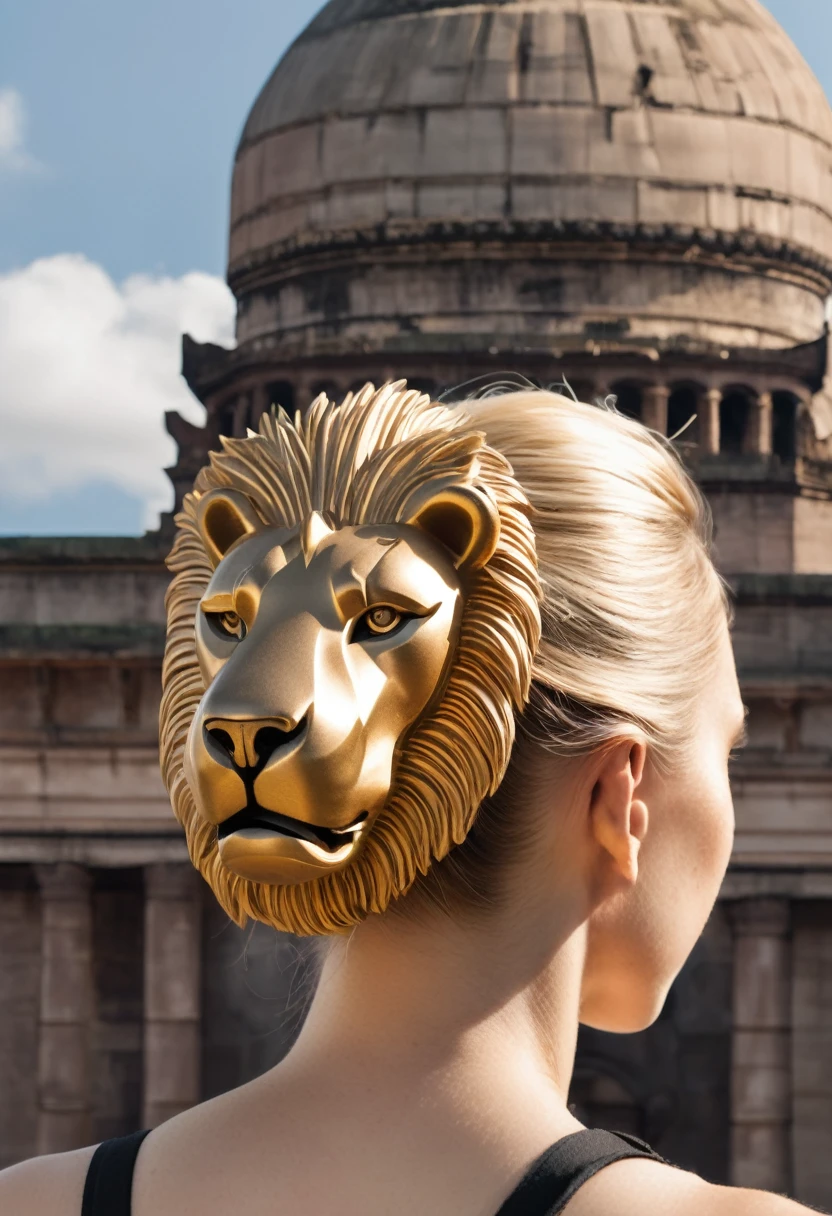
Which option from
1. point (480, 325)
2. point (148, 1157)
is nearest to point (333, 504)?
point (148, 1157)

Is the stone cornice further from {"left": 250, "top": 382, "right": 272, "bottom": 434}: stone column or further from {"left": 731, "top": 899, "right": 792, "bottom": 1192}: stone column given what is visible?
{"left": 731, "top": 899, "right": 792, "bottom": 1192}: stone column

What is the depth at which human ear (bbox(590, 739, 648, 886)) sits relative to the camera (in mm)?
3059

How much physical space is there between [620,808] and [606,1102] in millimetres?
26059

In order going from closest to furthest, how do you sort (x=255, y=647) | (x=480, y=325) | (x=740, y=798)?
(x=255, y=647)
(x=740, y=798)
(x=480, y=325)

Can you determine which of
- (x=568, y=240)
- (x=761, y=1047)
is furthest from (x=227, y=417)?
(x=761, y=1047)

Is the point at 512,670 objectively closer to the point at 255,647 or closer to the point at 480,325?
the point at 255,647

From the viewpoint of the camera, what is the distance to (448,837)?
2.95 metres

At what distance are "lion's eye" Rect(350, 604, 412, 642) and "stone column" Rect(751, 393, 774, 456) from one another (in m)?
36.0

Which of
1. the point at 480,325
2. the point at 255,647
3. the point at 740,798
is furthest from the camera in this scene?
the point at 480,325

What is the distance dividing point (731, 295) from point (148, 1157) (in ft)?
125

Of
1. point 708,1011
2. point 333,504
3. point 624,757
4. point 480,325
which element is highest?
point 480,325

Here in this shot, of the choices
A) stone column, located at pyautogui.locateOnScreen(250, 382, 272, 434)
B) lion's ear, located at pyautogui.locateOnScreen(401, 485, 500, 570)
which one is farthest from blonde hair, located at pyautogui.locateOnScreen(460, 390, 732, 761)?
stone column, located at pyautogui.locateOnScreen(250, 382, 272, 434)

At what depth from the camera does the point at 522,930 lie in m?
3.08

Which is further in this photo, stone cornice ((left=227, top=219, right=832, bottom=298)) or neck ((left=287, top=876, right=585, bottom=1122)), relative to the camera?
stone cornice ((left=227, top=219, right=832, bottom=298))
